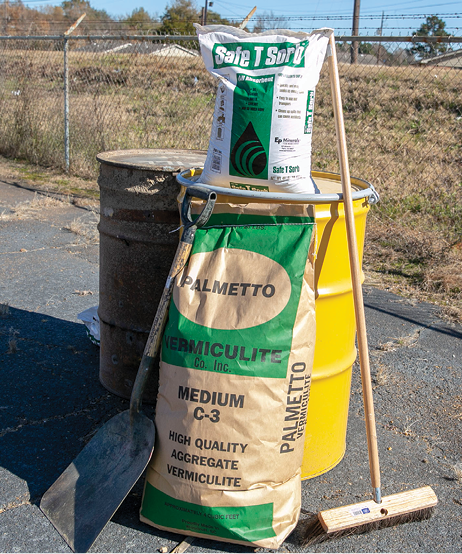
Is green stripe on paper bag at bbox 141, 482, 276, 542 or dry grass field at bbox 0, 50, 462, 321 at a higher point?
dry grass field at bbox 0, 50, 462, 321

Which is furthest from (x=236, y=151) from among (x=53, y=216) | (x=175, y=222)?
(x=53, y=216)

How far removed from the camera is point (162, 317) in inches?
79.5

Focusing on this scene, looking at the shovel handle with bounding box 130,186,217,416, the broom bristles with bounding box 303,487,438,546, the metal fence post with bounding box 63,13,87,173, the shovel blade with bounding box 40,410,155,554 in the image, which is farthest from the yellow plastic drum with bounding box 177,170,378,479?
the metal fence post with bounding box 63,13,87,173

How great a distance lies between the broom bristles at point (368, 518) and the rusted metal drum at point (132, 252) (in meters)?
1.02

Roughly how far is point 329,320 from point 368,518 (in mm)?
740

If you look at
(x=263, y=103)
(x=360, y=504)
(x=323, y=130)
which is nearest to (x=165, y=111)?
(x=323, y=130)

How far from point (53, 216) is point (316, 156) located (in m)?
3.99

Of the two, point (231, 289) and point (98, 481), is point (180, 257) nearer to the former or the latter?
point (231, 289)

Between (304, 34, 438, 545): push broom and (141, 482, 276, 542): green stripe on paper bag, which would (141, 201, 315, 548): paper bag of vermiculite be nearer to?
(141, 482, 276, 542): green stripe on paper bag

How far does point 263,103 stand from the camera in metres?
1.95

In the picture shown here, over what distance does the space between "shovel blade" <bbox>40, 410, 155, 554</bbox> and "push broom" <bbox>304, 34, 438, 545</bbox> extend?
69cm

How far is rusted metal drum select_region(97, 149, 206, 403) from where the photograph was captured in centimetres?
247

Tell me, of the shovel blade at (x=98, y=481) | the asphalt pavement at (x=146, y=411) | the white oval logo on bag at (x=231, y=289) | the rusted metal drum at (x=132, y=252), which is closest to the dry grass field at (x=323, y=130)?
the asphalt pavement at (x=146, y=411)

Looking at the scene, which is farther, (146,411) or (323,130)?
(323,130)
